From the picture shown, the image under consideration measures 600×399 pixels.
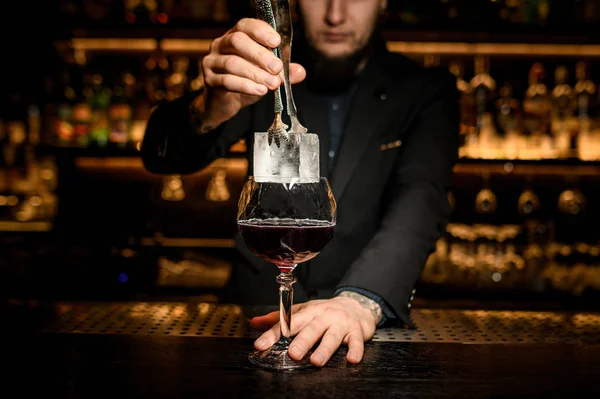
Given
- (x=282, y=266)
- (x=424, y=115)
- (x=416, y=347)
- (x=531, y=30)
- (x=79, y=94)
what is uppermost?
(x=531, y=30)

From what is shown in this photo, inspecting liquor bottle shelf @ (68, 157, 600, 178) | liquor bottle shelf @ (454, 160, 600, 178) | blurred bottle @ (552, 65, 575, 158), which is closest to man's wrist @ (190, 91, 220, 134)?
liquor bottle shelf @ (68, 157, 600, 178)

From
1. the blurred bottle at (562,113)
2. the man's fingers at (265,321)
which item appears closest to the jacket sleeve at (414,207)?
the man's fingers at (265,321)

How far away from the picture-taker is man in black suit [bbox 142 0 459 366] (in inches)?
59.0

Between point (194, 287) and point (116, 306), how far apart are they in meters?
1.61

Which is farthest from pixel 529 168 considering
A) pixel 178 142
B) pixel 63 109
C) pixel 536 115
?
pixel 63 109

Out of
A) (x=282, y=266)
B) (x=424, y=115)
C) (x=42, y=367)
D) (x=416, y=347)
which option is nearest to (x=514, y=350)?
(x=416, y=347)

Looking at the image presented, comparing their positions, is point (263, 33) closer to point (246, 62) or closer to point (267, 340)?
point (246, 62)

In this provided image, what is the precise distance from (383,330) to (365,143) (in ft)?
2.54

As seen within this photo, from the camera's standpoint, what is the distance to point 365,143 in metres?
1.84

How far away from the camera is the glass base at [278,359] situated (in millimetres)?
850

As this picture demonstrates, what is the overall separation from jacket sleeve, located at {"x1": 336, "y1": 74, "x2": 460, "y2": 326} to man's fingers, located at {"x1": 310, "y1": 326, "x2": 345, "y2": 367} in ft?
0.77

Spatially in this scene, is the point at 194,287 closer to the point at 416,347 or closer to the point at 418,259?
the point at 418,259

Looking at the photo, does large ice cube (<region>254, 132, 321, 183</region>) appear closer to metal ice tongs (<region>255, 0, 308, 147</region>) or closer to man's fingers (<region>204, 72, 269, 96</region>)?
metal ice tongs (<region>255, 0, 308, 147</region>)

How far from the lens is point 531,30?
2.90m
